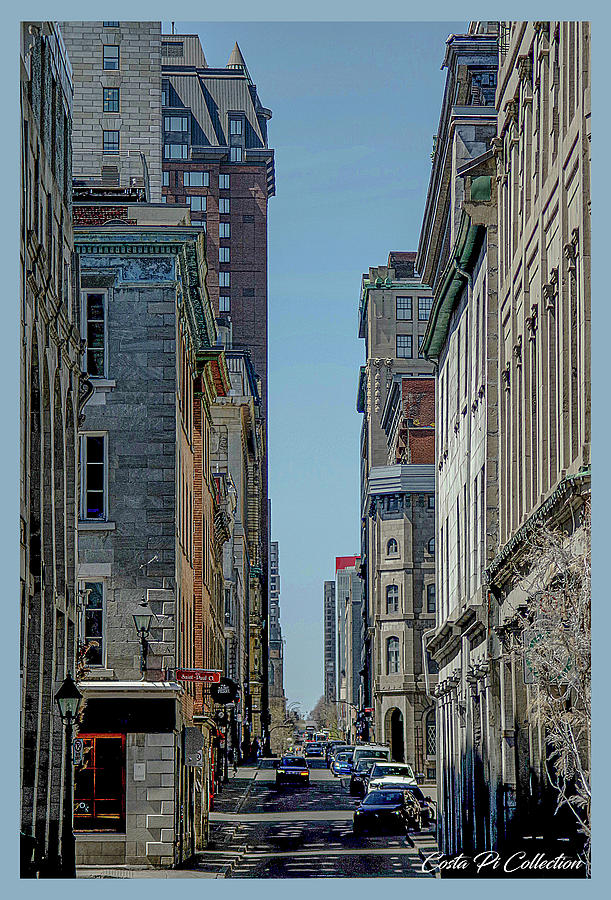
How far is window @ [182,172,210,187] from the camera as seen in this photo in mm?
87750

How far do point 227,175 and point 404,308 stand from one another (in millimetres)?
Result: 23501

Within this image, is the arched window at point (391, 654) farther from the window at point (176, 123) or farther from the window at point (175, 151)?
the window at point (176, 123)

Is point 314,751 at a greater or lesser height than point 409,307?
lesser

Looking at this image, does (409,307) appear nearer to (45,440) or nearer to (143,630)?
(143,630)

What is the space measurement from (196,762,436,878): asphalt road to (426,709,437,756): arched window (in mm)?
30202

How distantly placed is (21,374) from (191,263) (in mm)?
17092

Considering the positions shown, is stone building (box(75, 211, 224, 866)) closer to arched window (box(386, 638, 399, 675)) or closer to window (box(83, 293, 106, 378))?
window (box(83, 293, 106, 378))

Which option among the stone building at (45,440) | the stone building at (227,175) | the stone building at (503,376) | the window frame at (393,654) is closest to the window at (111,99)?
the stone building at (227,175)

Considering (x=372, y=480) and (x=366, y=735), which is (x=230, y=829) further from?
(x=366, y=735)

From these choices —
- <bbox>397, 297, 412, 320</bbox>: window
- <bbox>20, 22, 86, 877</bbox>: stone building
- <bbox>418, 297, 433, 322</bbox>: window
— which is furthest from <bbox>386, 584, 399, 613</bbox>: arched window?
<bbox>20, 22, 86, 877</bbox>: stone building

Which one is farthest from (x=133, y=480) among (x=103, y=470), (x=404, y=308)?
(x=404, y=308)

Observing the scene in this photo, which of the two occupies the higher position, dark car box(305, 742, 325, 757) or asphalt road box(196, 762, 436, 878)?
asphalt road box(196, 762, 436, 878)

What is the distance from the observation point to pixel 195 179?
90.8m

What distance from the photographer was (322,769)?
102m
